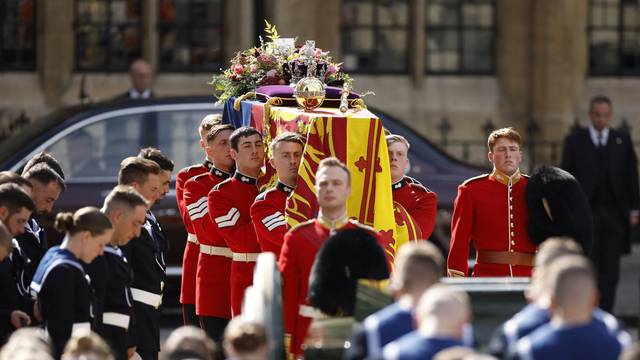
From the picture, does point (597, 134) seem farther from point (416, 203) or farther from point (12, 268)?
point (12, 268)

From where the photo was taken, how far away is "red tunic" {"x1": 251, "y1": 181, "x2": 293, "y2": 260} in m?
9.64

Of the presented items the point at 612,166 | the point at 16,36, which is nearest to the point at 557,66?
the point at 612,166

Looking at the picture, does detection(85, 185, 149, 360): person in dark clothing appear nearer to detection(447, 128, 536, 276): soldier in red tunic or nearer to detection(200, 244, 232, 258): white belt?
detection(200, 244, 232, 258): white belt

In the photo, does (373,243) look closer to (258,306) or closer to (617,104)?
(258,306)

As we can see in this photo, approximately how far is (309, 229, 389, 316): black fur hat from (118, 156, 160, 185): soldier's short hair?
2123mm

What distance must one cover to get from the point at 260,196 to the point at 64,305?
5.72 feet

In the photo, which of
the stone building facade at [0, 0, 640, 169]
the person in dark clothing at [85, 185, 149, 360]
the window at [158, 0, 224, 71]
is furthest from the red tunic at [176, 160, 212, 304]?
the window at [158, 0, 224, 71]

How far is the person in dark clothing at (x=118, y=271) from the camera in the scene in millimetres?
9164

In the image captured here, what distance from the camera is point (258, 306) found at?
7.61 metres

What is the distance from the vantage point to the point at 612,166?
52.1 feet

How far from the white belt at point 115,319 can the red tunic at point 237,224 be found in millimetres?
1010

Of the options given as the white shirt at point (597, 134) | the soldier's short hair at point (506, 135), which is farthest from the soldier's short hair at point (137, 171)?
the white shirt at point (597, 134)

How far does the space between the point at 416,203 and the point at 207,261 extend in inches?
52.0

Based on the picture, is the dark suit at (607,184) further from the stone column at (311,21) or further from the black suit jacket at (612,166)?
the stone column at (311,21)
